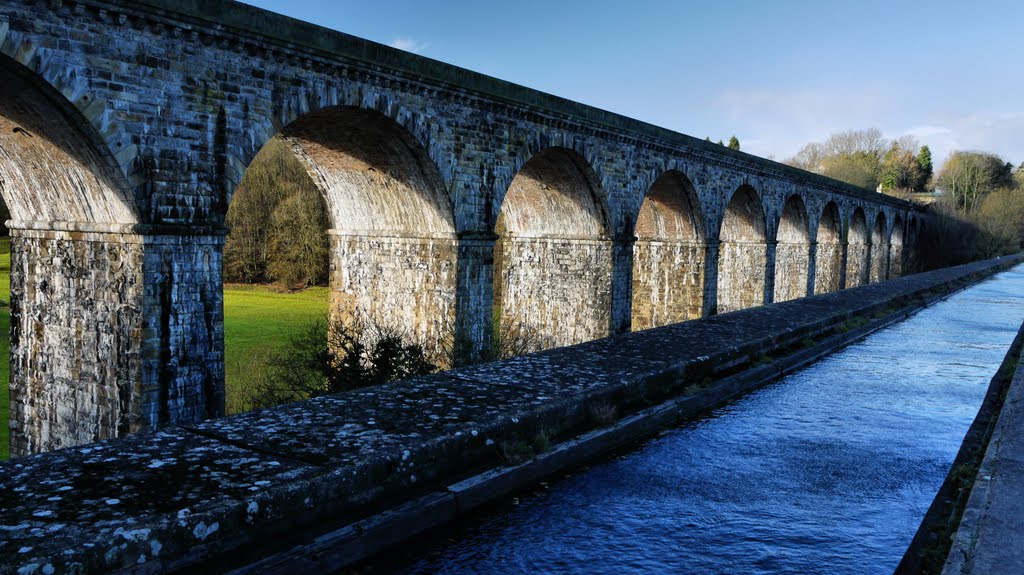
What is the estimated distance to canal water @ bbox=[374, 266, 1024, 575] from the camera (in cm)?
329

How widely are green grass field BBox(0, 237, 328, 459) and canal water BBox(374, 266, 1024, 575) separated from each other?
9.71m

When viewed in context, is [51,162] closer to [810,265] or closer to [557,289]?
[557,289]

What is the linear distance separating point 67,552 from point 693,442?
3.78m

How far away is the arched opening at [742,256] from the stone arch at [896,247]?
75.7ft

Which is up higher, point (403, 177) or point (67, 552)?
point (403, 177)

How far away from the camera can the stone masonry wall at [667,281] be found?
20.1m

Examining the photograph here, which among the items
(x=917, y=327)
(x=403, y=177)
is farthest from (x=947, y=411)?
(x=403, y=177)

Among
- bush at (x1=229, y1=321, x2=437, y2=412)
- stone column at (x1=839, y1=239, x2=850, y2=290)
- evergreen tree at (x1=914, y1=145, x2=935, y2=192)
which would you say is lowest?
bush at (x1=229, y1=321, x2=437, y2=412)

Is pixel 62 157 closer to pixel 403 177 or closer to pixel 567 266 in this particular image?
pixel 403 177

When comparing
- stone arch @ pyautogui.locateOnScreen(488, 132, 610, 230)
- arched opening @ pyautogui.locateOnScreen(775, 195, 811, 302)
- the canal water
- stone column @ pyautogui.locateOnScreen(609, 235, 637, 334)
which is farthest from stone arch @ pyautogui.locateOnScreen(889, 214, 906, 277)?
the canal water

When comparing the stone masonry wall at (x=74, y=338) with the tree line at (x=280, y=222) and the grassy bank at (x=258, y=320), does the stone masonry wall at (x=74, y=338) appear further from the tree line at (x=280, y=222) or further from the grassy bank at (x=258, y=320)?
the tree line at (x=280, y=222)

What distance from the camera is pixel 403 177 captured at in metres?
11.8

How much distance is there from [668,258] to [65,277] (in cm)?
1523

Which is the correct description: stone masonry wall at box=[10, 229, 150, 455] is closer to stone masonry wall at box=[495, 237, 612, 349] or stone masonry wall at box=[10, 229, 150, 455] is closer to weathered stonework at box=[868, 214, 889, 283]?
stone masonry wall at box=[495, 237, 612, 349]
